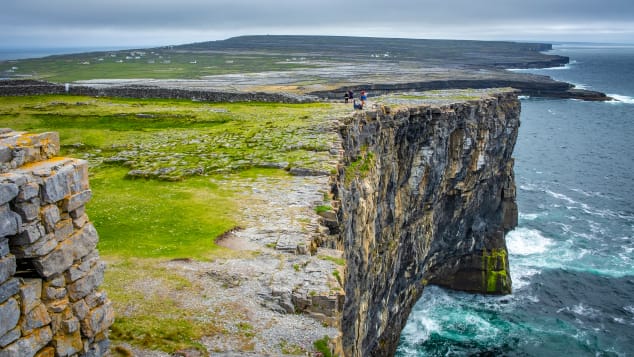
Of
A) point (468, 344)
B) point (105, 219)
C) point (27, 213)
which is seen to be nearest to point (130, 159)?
point (105, 219)

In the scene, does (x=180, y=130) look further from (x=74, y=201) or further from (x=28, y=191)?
(x=28, y=191)

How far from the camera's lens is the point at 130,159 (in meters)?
33.0

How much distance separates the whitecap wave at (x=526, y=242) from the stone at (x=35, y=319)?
66693 mm

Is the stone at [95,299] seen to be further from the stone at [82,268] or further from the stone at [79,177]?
the stone at [79,177]

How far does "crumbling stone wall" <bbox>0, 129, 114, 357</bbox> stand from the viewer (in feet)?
31.7

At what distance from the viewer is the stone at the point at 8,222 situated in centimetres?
934

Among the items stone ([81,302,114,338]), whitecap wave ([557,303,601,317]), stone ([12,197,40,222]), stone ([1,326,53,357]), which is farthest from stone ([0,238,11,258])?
whitecap wave ([557,303,601,317])

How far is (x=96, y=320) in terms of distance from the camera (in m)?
11.8

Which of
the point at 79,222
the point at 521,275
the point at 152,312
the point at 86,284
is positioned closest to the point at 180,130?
the point at 152,312

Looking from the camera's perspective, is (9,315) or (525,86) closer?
(9,315)

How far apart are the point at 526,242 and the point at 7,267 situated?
7095 centimetres

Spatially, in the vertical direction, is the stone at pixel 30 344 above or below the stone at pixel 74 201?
below

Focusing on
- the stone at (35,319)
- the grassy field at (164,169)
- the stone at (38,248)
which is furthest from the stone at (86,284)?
the grassy field at (164,169)

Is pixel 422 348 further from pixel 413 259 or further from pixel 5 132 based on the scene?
pixel 5 132
